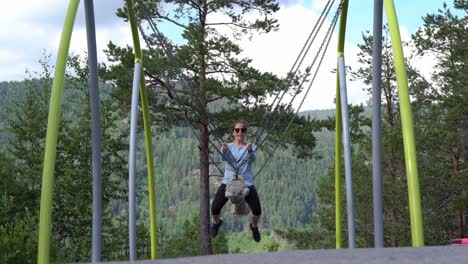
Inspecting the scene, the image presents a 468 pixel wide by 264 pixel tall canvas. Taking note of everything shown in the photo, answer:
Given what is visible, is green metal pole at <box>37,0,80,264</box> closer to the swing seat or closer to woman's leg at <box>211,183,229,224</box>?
the swing seat

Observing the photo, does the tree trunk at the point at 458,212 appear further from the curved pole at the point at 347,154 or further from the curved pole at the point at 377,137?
the curved pole at the point at 377,137

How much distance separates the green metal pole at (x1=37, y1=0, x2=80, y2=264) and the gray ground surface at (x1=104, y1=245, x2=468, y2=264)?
2.13 metres

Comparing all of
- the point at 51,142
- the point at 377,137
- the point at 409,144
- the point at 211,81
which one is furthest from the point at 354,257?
the point at 211,81

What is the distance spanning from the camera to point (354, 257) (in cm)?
288

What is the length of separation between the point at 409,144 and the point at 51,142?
264 cm

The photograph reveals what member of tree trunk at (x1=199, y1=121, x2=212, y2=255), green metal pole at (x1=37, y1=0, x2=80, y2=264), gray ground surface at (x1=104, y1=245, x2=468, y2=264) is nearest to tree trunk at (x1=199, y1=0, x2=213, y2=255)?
tree trunk at (x1=199, y1=121, x2=212, y2=255)

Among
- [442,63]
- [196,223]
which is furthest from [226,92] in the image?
[196,223]

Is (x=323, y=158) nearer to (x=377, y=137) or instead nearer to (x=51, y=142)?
(x=377, y=137)

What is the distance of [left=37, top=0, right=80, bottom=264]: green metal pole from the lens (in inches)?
191

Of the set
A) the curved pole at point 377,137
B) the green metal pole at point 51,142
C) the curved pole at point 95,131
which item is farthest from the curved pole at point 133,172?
the curved pole at point 377,137

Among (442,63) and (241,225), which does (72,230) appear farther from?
(241,225)

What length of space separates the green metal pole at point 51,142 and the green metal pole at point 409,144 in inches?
100

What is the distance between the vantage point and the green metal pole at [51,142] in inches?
191

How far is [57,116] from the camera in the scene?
521 centimetres
